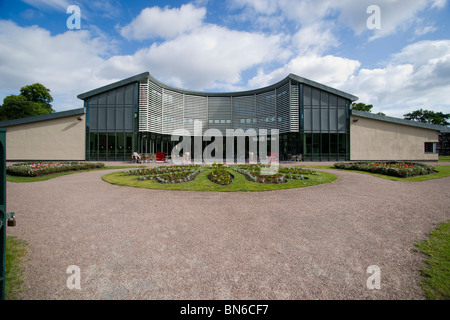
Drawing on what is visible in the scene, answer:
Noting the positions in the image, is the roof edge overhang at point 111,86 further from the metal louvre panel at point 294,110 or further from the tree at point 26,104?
the tree at point 26,104

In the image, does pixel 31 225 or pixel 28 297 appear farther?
pixel 31 225

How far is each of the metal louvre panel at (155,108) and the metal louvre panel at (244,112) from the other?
11696mm

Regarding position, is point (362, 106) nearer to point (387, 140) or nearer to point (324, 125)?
point (387, 140)

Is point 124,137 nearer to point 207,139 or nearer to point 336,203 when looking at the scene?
point 207,139

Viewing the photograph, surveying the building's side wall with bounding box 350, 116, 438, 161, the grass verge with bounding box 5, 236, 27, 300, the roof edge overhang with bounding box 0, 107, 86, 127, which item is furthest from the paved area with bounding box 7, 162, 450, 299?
the roof edge overhang with bounding box 0, 107, 86, 127

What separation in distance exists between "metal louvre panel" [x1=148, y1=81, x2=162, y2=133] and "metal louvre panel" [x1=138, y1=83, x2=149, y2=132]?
660mm

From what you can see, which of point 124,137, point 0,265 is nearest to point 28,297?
point 0,265

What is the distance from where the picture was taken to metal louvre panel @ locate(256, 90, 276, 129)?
3049cm

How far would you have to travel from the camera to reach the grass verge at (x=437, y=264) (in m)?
2.46

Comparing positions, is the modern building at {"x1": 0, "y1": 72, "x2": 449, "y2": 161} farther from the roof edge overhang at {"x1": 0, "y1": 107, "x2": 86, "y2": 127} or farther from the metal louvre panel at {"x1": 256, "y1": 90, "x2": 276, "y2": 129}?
the metal louvre panel at {"x1": 256, "y1": 90, "x2": 276, "y2": 129}

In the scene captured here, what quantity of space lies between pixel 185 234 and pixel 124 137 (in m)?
26.0

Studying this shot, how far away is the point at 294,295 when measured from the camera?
2.46 meters

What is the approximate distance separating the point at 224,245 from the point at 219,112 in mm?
Answer: 31842

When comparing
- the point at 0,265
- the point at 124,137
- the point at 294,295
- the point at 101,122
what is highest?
the point at 101,122
